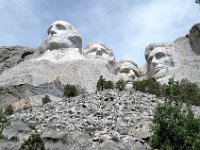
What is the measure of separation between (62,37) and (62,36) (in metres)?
0.09

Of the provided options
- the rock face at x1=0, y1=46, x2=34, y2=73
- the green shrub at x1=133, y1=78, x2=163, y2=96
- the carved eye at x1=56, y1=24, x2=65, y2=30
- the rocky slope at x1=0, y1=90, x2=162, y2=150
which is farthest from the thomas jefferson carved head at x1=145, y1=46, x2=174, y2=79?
the rocky slope at x1=0, y1=90, x2=162, y2=150

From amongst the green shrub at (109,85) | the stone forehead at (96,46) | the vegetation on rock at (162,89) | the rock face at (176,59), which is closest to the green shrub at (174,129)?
the vegetation on rock at (162,89)

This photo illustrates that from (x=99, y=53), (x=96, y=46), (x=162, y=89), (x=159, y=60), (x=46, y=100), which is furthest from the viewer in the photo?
(x=96, y=46)

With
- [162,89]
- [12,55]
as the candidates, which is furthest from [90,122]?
[12,55]

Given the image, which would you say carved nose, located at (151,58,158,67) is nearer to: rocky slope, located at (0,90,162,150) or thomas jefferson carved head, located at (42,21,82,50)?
thomas jefferson carved head, located at (42,21,82,50)

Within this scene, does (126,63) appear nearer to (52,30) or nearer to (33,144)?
(52,30)

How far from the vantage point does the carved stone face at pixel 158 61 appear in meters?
47.2

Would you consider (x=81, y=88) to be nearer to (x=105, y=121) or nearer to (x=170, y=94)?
(x=105, y=121)

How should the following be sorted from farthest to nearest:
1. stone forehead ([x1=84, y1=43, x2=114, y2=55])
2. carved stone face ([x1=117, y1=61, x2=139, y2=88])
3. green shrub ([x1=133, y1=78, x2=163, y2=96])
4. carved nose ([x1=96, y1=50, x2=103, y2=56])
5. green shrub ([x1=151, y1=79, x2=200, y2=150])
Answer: stone forehead ([x1=84, y1=43, x2=114, y2=55]), carved nose ([x1=96, y1=50, x2=103, y2=56]), carved stone face ([x1=117, y1=61, x2=139, y2=88]), green shrub ([x1=133, y1=78, x2=163, y2=96]), green shrub ([x1=151, y1=79, x2=200, y2=150])

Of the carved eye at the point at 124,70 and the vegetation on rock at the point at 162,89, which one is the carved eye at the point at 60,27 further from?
the vegetation on rock at the point at 162,89

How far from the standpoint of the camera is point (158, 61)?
1893 inches

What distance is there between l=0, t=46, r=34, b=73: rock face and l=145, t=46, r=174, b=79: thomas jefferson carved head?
8411 millimetres

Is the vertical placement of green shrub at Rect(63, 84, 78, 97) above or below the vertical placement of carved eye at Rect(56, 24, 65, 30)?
below

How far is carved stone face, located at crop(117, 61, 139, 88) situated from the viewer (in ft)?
159
